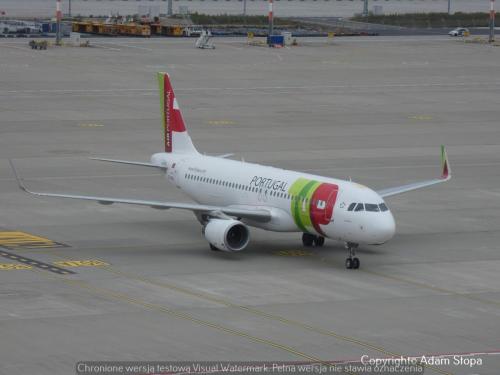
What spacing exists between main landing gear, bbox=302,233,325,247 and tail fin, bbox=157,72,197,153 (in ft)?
28.7

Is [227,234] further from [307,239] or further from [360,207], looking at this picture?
[360,207]

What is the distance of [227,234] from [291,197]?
120 inches

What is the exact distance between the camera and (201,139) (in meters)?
88.3

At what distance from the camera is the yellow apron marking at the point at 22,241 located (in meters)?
53.0

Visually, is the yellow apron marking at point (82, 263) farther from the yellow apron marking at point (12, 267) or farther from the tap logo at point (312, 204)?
the tap logo at point (312, 204)

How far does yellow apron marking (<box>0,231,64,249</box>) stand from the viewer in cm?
5302

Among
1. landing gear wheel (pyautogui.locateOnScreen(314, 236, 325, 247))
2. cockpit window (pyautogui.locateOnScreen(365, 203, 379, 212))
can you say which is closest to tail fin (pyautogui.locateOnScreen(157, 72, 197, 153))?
landing gear wheel (pyautogui.locateOnScreen(314, 236, 325, 247))

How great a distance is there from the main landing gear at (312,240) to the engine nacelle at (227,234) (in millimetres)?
3328

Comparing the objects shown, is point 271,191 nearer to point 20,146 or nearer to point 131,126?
point 20,146

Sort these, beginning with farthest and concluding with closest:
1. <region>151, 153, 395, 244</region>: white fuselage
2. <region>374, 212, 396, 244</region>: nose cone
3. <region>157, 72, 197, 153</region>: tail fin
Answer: <region>157, 72, 197, 153</region>: tail fin < <region>151, 153, 395, 244</region>: white fuselage < <region>374, 212, 396, 244</region>: nose cone

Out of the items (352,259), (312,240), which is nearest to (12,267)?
(312,240)

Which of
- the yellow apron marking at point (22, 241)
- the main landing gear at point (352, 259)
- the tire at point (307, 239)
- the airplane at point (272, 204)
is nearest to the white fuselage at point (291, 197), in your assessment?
the airplane at point (272, 204)

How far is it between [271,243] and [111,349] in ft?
59.5

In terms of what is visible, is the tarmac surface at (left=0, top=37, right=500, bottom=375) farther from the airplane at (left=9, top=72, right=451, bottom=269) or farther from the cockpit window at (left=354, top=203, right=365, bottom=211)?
the cockpit window at (left=354, top=203, right=365, bottom=211)
